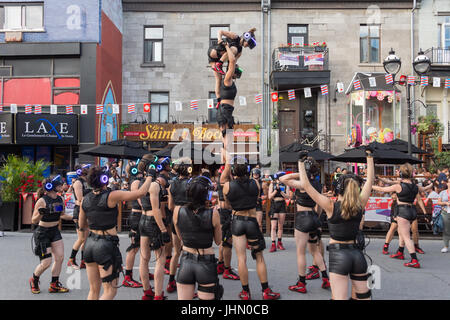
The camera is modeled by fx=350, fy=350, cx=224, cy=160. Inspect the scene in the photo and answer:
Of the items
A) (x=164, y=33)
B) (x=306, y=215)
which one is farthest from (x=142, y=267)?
(x=164, y=33)

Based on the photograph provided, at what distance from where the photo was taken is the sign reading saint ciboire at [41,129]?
15.9 metres

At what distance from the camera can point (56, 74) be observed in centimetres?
1662

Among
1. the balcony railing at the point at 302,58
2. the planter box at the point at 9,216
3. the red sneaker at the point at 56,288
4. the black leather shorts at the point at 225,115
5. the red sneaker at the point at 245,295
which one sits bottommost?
the red sneaker at the point at 56,288

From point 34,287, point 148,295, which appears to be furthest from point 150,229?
point 34,287

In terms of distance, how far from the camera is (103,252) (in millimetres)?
4086

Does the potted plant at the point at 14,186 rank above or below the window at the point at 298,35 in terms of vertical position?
below

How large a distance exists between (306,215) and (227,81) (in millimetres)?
2649

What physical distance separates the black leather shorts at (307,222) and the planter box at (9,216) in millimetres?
9734

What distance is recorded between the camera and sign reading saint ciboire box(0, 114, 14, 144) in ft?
52.4

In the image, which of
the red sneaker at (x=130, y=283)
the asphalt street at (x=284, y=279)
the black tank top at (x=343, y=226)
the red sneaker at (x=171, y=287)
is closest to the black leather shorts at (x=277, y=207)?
the asphalt street at (x=284, y=279)

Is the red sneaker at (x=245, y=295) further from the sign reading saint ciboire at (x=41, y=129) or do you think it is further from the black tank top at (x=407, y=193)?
the sign reading saint ciboire at (x=41, y=129)

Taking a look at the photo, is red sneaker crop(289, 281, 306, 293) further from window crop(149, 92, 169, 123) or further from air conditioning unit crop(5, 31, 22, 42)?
air conditioning unit crop(5, 31, 22, 42)
